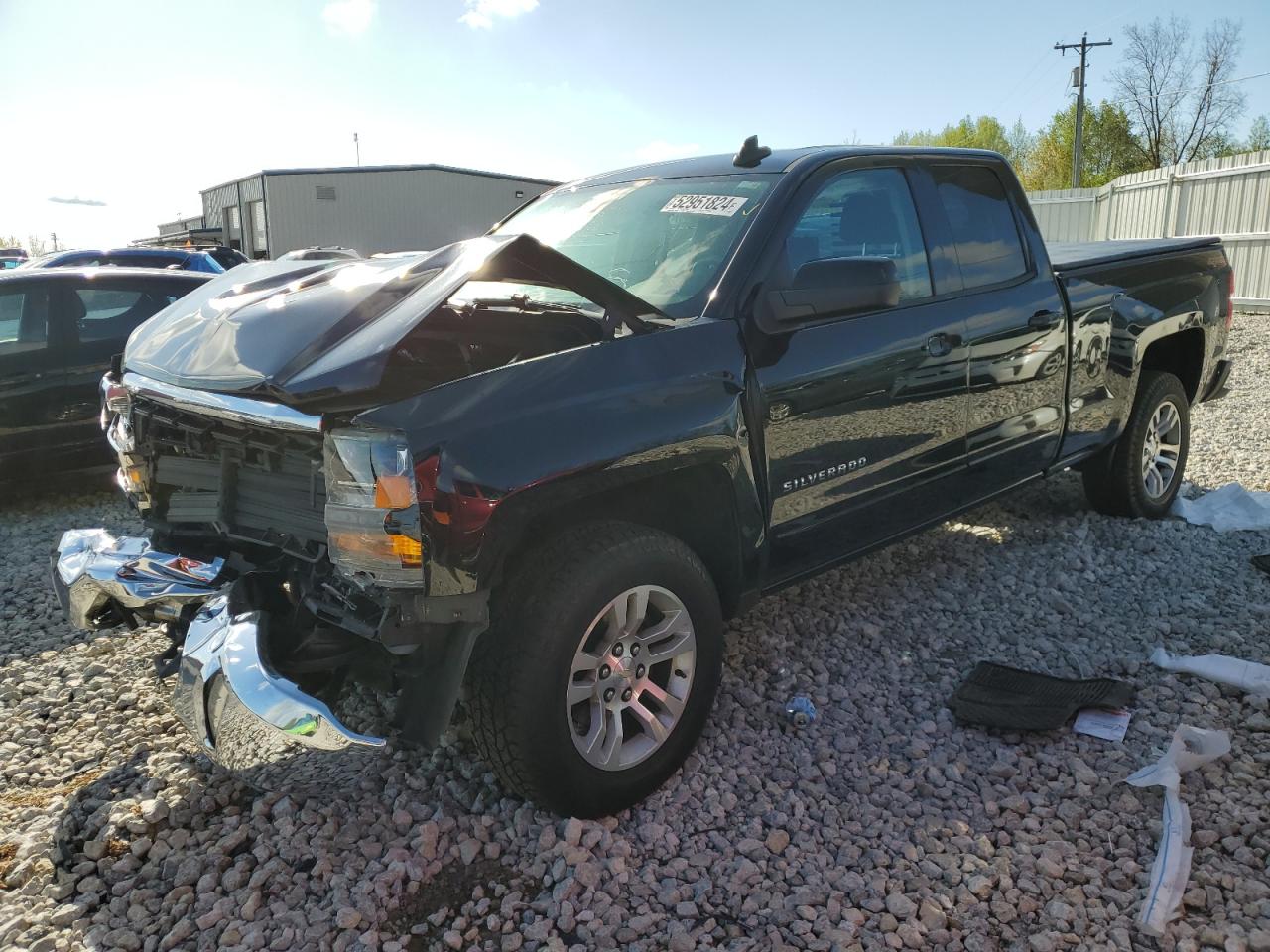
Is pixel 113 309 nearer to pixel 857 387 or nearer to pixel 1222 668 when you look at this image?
pixel 857 387

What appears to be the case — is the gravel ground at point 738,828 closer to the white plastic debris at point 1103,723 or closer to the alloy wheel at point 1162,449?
the white plastic debris at point 1103,723

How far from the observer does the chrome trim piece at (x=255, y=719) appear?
7.15 feet

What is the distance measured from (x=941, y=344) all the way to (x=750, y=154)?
102cm

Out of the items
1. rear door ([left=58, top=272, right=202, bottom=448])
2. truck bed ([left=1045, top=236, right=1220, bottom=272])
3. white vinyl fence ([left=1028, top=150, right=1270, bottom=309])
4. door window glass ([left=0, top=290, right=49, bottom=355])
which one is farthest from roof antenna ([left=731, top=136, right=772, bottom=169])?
white vinyl fence ([left=1028, top=150, right=1270, bottom=309])

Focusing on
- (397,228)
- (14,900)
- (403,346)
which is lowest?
(14,900)

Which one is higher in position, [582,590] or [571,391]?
[571,391]

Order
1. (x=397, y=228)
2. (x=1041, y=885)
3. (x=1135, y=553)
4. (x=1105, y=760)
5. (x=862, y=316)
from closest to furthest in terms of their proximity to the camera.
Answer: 1. (x=1041, y=885)
2. (x=1105, y=760)
3. (x=862, y=316)
4. (x=1135, y=553)
5. (x=397, y=228)

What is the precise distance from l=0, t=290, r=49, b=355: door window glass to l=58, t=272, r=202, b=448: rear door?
0.42 feet

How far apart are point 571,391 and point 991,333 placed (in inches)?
83.5

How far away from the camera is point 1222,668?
11.3 ft

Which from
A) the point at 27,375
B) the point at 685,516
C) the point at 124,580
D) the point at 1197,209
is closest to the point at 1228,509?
the point at 685,516

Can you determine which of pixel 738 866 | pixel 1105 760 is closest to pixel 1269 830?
pixel 1105 760

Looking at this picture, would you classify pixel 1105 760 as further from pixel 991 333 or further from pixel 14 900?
pixel 14 900

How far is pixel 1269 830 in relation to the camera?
2.58 m
